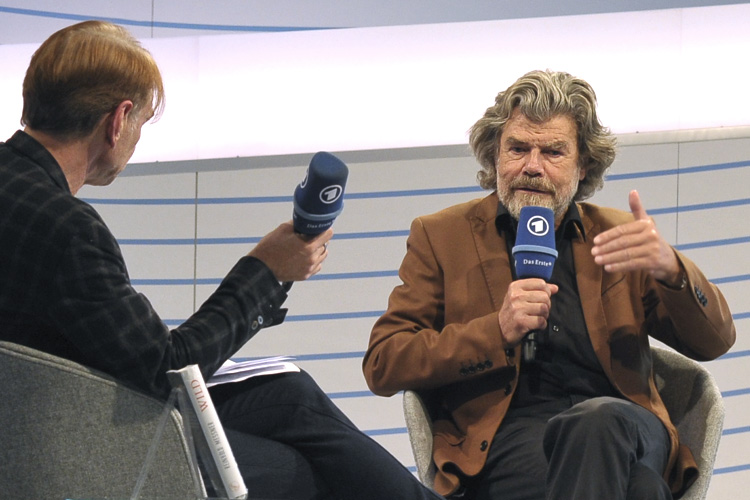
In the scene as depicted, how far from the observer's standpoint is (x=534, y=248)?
2.56 m

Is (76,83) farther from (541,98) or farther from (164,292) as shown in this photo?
(164,292)

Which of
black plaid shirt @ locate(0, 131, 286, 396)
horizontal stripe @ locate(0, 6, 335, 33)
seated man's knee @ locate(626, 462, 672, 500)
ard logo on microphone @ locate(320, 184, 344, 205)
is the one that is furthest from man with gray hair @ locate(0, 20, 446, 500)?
horizontal stripe @ locate(0, 6, 335, 33)

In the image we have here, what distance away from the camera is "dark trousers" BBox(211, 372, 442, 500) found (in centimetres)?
203

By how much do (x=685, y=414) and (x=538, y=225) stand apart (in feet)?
2.43

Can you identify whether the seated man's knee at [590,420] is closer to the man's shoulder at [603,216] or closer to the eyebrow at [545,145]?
the man's shoulder at [603,216]

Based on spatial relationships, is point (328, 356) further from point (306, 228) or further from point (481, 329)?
point (306, 228)

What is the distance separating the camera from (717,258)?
447cm

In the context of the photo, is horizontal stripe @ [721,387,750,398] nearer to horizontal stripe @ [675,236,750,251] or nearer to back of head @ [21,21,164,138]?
horizontal stripe @ [675,236,750,251]

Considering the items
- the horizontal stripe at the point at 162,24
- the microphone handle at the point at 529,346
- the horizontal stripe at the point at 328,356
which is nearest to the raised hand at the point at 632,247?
the microphone handle at the point at 529,346

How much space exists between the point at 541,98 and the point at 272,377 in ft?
4.35

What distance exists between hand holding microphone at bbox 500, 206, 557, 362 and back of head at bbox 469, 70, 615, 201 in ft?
1.72

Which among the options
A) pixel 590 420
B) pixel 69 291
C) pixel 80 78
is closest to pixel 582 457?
pixel 590 420

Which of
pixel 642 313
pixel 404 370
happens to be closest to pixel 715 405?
pixel 642 313

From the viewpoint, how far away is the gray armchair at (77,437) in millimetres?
1650
